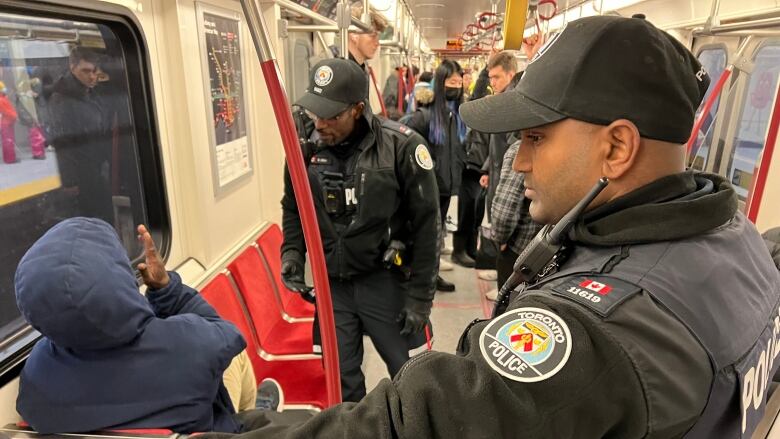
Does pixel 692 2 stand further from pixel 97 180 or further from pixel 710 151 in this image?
pixel 97 180

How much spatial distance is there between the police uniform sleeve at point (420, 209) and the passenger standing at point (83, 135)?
4.20 ft

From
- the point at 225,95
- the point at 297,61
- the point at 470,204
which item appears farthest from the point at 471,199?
the point at 225,95

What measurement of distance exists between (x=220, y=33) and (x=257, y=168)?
3.25ft

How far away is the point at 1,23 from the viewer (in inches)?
60.0

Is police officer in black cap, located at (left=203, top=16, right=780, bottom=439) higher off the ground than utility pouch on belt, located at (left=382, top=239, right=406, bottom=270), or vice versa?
police officer in black cap, located at (left=203, top=16, right=780, bottom=439)

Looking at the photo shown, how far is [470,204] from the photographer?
4.75m

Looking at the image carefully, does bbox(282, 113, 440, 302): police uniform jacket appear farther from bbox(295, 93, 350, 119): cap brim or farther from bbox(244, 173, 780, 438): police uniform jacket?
bbox(244, 173, 780, 438): police uniform jacket

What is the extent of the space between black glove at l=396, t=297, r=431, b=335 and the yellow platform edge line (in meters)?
1.47

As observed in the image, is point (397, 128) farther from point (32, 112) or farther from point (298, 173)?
point (32, 112)

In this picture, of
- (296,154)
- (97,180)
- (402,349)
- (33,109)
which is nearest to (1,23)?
(33,109)

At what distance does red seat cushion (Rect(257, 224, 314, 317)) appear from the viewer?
3.22 metres

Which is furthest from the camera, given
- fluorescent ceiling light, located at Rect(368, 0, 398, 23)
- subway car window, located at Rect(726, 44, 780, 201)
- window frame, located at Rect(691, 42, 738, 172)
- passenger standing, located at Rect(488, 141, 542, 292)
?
fluorescent ceiling light, located at Rect(368, 0, 398, 23)

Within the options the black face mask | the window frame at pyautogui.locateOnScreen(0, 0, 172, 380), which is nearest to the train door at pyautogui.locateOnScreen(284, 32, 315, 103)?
the black face mask

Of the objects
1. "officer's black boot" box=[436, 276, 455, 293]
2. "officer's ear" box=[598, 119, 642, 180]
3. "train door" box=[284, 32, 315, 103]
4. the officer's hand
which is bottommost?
"officer's black boot" box=[436, 276, 455, 293]
